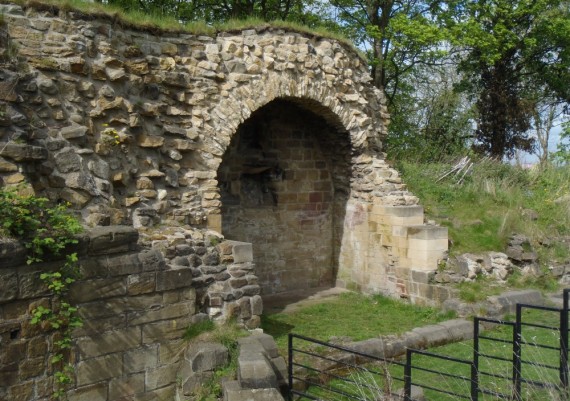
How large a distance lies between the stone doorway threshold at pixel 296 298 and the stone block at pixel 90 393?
14.3 ft

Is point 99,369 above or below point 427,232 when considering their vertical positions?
below

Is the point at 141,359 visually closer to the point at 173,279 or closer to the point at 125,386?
the point at 125,386

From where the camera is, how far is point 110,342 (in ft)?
19.8

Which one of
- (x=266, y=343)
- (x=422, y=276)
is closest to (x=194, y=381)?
(x=266, y=343)

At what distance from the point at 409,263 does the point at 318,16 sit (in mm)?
13484

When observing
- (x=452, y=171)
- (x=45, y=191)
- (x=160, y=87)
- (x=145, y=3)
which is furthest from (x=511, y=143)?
(x=45, y=191)

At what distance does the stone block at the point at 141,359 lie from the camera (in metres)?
6.17

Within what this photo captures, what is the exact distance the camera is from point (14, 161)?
612 cm

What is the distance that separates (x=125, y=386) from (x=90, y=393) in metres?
0.37

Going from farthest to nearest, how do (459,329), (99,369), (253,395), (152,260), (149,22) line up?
(459,329) < (149,22) < (152,260) < (99,369) < (253,395)

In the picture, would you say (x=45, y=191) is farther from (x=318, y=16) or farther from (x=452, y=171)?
(x=318, y=16)

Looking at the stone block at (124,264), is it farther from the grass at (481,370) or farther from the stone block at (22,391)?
the grass at (481,370)

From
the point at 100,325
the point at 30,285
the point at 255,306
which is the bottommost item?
the point at 255,306

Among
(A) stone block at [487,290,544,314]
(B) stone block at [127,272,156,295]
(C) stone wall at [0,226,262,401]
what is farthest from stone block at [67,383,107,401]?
(A) stone block at [487,290,544,314]
